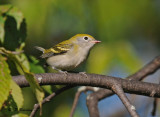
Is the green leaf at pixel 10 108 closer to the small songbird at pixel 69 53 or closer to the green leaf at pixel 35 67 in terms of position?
the green leaf at pixel 35 67

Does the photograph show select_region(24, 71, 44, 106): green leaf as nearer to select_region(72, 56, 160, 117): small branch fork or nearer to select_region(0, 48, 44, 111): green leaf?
select_region(0, 48, 44, 111): green leaf

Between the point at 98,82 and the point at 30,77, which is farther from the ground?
the point at 30,77

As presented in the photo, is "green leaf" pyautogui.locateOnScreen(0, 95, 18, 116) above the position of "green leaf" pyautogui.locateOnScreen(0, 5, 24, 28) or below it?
below

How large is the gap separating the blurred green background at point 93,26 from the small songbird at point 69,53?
0.18 m

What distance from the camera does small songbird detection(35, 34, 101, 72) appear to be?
516 centimetres

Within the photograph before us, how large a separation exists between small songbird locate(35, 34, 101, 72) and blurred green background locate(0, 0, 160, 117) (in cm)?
18

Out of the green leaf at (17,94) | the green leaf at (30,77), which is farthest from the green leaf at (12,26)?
the green leaf at (30,77)

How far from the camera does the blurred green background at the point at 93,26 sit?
16.1 feet

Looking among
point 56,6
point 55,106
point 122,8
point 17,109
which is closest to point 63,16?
point 56,6

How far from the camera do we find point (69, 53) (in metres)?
5.39

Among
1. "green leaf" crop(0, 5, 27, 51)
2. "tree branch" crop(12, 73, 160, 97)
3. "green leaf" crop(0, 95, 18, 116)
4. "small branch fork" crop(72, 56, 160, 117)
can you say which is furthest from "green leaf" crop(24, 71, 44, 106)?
"small branch fork" crop(72, 56, 160, 117)

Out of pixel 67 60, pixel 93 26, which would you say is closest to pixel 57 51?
pixel 67 60

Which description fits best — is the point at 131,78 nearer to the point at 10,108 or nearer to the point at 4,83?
the point at 10,108

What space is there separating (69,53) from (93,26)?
626mm
